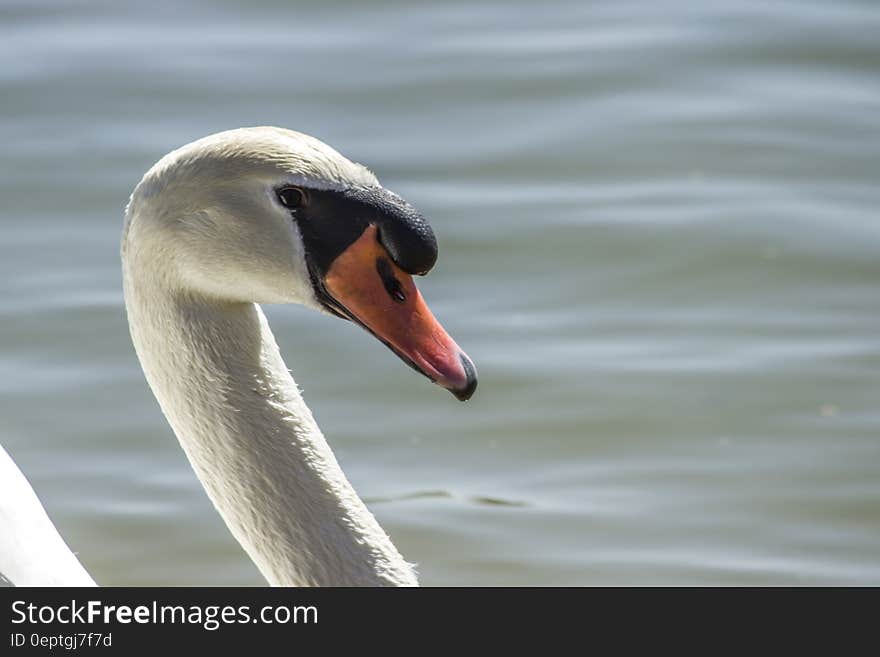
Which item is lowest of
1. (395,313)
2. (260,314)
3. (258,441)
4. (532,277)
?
(258,441)

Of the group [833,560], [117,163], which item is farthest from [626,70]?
[833,560]

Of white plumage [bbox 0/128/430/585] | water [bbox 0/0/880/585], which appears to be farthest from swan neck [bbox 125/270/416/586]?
water [bbox 0/0/880/585]

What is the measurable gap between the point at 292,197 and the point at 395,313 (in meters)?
0.28

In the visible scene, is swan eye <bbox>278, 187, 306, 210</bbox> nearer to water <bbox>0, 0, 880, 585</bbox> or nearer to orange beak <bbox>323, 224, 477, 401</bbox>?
orange beak <bbox>323, 224, 477, 401</bbox>

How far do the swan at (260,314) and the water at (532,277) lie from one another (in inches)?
62.0

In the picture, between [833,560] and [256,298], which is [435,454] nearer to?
[833,560]

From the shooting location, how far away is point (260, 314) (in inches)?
133

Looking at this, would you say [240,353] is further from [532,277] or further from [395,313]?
[532,277]

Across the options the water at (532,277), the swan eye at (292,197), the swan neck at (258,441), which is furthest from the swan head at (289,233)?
the water at (532,277)

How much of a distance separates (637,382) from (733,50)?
2931mm

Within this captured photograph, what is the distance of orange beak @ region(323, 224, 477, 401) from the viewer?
316 cm

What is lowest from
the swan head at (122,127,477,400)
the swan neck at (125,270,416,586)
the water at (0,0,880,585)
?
the swan neck at (125,270,416,586)

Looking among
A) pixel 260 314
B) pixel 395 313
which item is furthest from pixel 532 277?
pixel 395 313

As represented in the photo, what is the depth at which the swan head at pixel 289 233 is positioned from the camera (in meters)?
3.13
